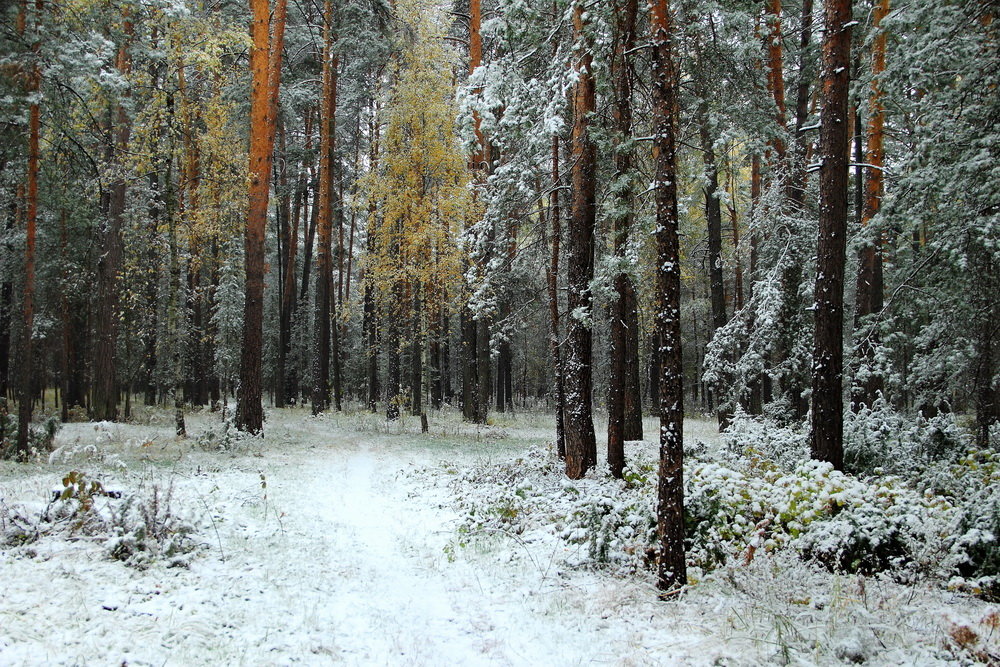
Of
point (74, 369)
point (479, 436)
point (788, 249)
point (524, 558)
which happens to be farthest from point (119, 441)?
point (788, 249)

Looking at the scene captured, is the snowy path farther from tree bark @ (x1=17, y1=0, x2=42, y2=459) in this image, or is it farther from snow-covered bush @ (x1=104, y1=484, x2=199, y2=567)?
tree bark @ (x1=17, y1=0, x2=42, y2=459)

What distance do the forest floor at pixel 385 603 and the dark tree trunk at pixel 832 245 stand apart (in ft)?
10.6

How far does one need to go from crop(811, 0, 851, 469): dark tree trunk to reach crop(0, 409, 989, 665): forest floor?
322 centimetres

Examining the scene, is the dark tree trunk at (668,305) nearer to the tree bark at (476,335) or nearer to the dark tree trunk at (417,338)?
the tree bark at (476,335)

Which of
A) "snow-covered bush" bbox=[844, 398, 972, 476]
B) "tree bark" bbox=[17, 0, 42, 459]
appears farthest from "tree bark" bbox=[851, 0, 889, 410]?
"tree bark" bbox=[17, 0, 42, 459]

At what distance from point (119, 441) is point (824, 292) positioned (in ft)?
47.2

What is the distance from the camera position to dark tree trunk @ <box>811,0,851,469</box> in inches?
329

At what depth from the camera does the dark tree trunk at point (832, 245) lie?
329 inches

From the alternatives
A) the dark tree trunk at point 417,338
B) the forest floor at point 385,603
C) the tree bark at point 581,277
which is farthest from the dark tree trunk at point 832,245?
the dark tree trunk at point 417,338

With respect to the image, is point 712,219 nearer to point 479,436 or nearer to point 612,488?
point 479,436

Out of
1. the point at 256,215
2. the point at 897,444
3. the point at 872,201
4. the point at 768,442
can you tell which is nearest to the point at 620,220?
the point at 768,442

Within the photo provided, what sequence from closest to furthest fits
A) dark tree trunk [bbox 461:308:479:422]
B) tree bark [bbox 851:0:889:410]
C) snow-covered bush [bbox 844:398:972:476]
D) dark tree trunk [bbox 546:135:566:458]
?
snow-covered bush [bbox 844:398:972:476] → dark tree trunk [bbox 546:135:566:458] → tree bark [bbox 851:0:889:410] → dark tree trunk [bbox 461:308:479:422]

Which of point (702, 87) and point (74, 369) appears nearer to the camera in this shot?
point (702, 87)

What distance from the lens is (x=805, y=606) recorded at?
512 centimetres
